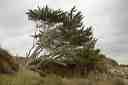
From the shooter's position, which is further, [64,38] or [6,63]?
[64,38]

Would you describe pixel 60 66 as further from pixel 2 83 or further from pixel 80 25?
pixel 2 83

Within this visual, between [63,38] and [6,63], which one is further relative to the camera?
[63,38]

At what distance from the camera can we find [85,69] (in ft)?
130

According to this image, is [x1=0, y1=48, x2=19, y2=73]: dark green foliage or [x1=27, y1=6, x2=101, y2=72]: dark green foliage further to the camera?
[x1=27, y1=6, x2=101, y2=72]: dark green foliage

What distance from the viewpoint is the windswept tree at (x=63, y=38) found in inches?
1479

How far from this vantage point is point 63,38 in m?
38.7

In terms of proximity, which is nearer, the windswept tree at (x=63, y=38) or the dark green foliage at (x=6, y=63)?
the dark green foliage at (x=6, y=63)

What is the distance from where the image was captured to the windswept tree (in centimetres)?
3756

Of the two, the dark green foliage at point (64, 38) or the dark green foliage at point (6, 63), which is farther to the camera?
the dark green foliage at point (64, 38)

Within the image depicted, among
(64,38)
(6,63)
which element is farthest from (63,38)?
(6,63)

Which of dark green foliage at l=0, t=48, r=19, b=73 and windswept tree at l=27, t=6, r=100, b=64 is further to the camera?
windswept tree at l=27, t=6, r=100, b=64

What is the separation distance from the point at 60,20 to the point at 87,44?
4.75 meters

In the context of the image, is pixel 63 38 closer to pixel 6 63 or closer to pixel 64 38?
pixel 64 38

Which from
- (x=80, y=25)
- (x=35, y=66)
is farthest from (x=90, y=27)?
(x=35, y=66)
